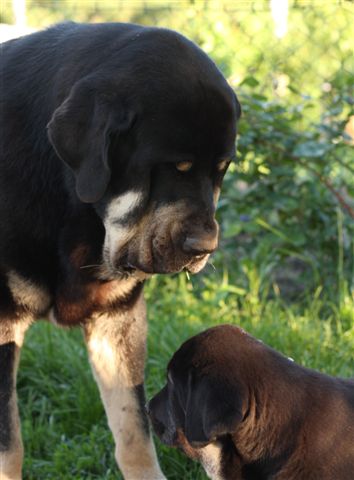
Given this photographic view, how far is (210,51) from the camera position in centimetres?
578

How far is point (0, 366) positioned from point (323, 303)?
228cm

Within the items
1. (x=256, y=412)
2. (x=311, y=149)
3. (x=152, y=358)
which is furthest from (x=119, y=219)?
(x=311, y=149)

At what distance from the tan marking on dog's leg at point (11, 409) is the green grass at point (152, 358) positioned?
1.08ft

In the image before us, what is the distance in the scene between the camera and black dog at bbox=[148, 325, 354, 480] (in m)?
2.97

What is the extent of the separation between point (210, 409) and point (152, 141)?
0.89m

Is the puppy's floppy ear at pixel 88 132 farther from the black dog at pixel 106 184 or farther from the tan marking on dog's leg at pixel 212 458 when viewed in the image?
the tan marking on dog's leg at pixel 212 458

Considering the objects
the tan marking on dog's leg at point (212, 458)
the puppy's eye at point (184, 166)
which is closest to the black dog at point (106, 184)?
the puppy's eye at point (184, 166)

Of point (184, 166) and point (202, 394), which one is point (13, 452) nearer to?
point (202, 394)

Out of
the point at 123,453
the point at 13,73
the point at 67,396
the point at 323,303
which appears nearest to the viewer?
the point at 13,73

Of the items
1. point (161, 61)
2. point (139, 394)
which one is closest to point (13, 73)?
point (161, 61)

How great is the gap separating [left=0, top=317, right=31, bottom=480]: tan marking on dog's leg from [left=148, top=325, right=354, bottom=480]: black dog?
68cm

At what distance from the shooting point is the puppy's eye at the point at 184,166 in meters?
3.08

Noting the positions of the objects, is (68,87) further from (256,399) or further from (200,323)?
(200,323)

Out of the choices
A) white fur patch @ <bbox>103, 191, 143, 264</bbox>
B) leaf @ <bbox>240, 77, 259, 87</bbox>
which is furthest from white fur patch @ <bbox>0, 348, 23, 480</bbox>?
leaf @ <bbox>240, 77, 259, 87</bbox>
